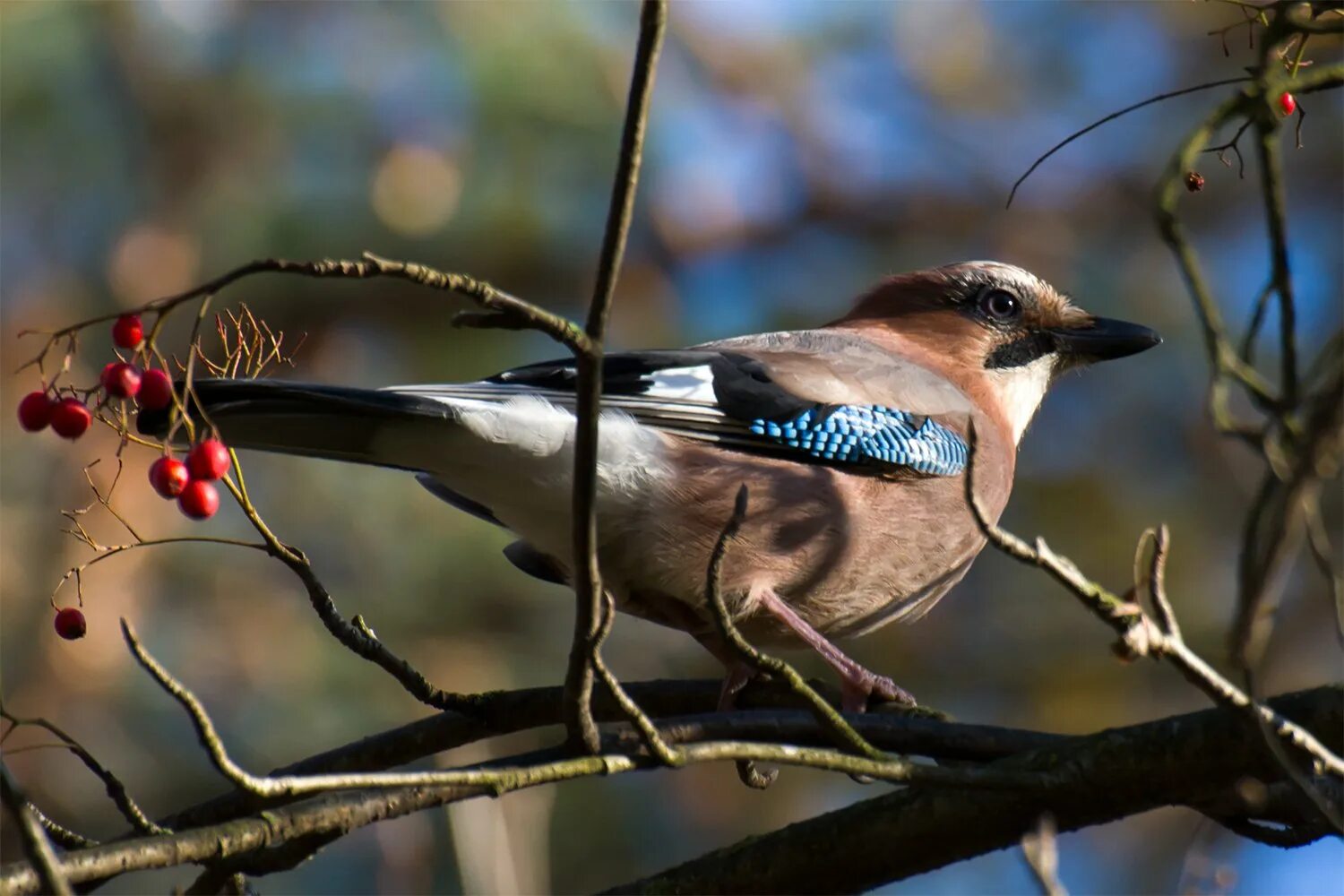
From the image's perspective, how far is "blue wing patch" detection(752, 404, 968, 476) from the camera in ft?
12.5

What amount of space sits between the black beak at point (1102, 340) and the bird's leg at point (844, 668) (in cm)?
150

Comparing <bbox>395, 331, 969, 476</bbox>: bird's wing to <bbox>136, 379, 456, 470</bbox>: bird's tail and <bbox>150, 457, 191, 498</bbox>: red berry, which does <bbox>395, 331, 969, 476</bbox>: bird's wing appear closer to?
<bbox>136, 379, 456, 470</bbox>: bird's tail

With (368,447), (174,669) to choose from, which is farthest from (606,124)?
(368,447)

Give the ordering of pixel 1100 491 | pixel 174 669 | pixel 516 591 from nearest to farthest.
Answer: pixel 174 669
pixel 516 591
pixel 1100 491

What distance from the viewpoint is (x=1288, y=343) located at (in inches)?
66.9

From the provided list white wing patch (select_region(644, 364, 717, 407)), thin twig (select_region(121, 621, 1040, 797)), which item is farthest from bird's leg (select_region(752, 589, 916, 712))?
thin twig (select_region(121, 621, 1040, 797))

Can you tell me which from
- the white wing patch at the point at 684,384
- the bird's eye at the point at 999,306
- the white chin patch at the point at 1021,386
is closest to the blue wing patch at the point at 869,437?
the white wing patch at the point at 684,384

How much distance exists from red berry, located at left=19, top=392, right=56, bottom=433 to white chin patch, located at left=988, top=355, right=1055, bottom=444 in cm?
299

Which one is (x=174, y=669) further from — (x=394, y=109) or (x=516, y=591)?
(x=394, y=109)

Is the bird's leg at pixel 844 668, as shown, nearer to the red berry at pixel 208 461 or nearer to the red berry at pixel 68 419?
the red berry at pixel 208 461

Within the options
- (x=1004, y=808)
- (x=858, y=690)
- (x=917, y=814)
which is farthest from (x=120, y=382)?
(x=858, y=690)

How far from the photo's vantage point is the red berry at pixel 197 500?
2.29 m

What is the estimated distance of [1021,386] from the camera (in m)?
4.75

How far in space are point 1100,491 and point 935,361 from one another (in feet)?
11.6
